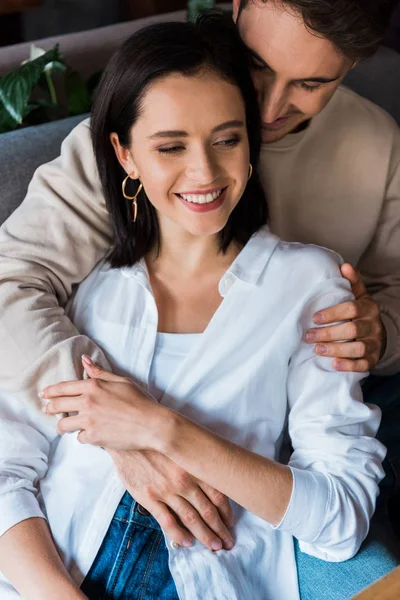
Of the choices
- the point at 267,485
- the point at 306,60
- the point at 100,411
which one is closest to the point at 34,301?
the point at 100,411

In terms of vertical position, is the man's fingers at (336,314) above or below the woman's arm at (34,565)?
above

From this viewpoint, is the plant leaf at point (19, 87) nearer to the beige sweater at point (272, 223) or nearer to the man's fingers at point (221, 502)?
the beige sweater at point (272, 223)

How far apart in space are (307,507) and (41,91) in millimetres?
1433

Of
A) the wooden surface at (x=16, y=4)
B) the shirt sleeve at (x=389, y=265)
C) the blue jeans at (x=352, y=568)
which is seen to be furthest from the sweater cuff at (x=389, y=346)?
the wooden surface at (x=16, y=4)

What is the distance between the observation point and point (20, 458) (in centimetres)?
142

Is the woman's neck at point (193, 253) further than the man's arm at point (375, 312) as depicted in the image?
Yes

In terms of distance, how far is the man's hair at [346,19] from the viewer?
1368 millimetres

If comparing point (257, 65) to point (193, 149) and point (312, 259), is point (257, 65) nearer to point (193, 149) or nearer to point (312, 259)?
point (193, 149)

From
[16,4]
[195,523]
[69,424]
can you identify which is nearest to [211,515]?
[195,523]

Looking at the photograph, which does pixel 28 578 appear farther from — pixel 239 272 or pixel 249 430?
pixel 239 272

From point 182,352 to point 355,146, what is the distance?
0.61 metres

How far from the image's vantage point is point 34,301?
1.49m

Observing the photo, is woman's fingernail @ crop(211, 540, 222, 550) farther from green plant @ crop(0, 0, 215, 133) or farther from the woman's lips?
green plant @ crop(0, 0, 215, 133)

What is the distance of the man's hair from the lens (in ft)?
4.49
